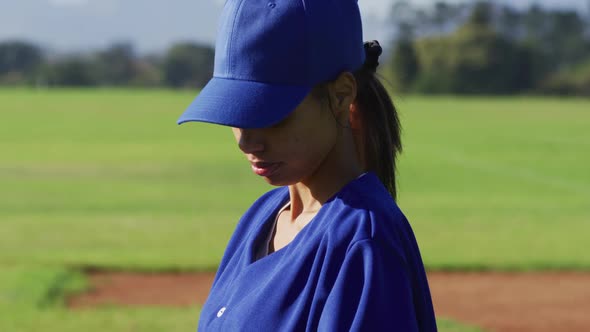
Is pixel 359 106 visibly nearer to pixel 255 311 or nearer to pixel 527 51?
pixel 255 311

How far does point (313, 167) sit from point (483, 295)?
699 cm

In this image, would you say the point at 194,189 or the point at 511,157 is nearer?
the point at 194,189

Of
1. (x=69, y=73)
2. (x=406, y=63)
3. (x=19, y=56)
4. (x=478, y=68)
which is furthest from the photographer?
(x=69, y=73)

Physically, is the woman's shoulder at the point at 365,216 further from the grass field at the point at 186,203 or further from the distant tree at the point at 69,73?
the distant tree at the point at 69,73

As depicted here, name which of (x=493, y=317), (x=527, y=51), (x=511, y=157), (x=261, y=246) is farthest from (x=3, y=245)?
(x=527, y=51)

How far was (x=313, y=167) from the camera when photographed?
1856 mm

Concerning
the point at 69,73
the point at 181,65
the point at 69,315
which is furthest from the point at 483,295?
the point at 69,73

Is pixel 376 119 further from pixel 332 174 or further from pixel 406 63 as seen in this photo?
pixel 406 63

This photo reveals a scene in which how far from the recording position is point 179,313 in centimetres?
755

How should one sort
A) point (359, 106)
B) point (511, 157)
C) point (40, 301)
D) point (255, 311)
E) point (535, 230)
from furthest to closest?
point (511, 157), point (535, 230), point (40, 301), point (359, 106), point (255, 311)

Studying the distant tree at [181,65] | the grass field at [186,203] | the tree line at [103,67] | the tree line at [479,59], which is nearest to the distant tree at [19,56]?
the tree line at [103,67]

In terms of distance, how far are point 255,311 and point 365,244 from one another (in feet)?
0.79

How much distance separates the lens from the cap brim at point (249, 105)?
1.73m

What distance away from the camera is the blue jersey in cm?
167
